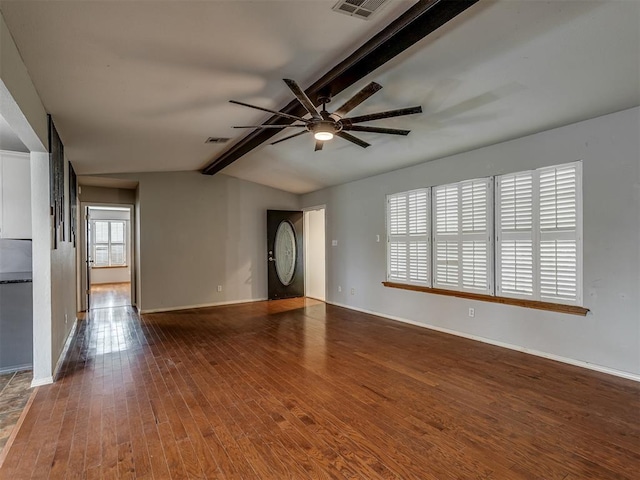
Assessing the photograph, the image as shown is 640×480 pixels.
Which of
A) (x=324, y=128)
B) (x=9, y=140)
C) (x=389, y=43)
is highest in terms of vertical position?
(x=389, y=43)

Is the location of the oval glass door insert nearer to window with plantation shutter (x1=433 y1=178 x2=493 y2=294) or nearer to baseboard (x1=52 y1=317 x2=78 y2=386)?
window with plantation shutter (x1=433 y1=178 x2=493 y2=294)

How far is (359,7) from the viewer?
2020 millimetres

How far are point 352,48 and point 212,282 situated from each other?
5569 mm

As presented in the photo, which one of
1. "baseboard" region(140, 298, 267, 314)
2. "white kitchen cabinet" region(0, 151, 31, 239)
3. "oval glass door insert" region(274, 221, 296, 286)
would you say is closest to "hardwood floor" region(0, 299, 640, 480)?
"white kitchen cabinet" region(0, 151, 31, 239)

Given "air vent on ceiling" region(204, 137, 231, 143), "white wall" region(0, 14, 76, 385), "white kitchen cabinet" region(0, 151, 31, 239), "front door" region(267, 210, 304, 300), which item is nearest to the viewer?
"white wall" region(0, 14, 76, 385)

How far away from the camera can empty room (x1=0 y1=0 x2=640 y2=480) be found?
2.06 m

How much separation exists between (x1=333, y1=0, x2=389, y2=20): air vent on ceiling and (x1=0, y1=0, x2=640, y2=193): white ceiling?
66mm

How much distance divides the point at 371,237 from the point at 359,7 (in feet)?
14.3

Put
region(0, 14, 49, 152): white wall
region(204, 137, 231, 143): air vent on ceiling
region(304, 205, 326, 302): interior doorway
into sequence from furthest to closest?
region(304, 205, 326, 302): interior doorway, region(204, 137, 231, 143): air vent on ceiling, region(0, 14, 49, 152): white wall

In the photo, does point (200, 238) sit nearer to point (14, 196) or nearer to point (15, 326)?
point (14, 196)

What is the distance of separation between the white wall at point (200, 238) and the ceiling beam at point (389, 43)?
13.2 feet

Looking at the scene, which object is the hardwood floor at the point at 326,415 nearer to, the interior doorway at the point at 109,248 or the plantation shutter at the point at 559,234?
the plantation shutter at the point at 559,234

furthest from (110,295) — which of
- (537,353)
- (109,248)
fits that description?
(537,353)

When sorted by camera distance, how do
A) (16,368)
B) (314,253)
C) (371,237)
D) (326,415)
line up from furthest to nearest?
1. (314,253)
2. (371,237)
3. (16,368)
4. (326,415)
